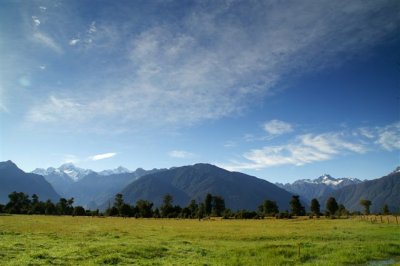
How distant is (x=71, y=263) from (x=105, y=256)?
4.11m

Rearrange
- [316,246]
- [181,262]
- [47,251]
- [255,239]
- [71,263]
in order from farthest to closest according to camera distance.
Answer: [255,239] → [316,246] → [47,251] → [181,262] → [71,263]

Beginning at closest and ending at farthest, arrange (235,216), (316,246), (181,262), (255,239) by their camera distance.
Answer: (181,262) < (316,246) < (255,239) < (235,216)

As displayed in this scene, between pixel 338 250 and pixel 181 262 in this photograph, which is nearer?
pixel 181 262

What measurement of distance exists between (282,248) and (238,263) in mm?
12581

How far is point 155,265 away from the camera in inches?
1486

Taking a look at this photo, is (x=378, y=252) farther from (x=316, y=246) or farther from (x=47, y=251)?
(x=47, y=251)

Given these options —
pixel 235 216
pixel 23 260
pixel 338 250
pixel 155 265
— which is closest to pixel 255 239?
pixel 338 250

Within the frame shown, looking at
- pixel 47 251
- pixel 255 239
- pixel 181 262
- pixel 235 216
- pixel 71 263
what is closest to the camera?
pixel 71 263

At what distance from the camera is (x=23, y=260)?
3675 cm

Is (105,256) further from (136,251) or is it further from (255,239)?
(255,239)

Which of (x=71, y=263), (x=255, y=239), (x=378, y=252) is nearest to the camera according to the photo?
(x=71, y=263)

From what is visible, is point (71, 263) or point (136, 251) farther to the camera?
point (136, 251)

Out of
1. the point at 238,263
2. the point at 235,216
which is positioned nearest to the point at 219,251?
the point at 238,263

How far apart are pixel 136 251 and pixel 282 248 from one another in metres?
20.2
